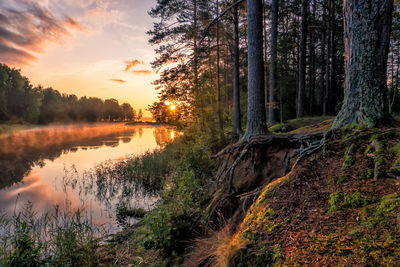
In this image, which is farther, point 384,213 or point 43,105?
point 43,105

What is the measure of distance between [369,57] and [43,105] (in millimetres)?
90346

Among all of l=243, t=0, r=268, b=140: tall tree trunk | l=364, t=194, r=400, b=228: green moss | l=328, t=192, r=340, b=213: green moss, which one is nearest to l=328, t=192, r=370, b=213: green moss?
l=328, t=192, r=340, b=213: green moss

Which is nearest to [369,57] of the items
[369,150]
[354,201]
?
[369,150]

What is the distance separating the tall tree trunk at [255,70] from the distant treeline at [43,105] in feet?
214

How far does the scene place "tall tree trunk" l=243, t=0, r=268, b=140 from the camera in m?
5.56

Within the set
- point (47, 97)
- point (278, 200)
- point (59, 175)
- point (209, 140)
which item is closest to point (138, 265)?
point (278, 200)

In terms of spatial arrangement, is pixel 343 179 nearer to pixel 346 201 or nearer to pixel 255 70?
pixel 346 201

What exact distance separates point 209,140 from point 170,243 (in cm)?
733

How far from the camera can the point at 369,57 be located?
3133 millimetres

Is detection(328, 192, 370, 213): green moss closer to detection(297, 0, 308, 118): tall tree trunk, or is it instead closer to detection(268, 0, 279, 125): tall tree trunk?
detection(268, 0, 279, 125): tall tree trunk

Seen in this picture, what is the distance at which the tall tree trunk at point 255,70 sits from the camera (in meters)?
5.56

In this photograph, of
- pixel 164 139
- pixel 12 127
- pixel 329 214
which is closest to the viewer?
pixel 329 214

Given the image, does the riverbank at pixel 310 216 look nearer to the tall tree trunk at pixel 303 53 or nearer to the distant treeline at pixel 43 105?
the tall tree trunk at pixel 303 53

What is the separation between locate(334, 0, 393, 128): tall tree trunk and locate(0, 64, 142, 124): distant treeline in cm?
6755
